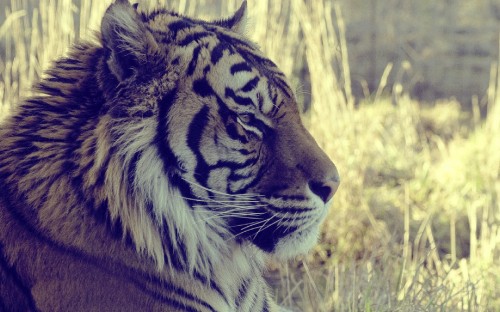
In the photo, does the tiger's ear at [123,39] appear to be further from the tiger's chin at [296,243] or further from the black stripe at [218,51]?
the tiger's chin at [296,243]

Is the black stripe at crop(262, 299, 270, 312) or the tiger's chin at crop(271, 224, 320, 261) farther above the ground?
the tiger's chin at crop(271, 224, 320, 261)

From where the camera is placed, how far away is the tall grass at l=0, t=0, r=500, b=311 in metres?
3.28

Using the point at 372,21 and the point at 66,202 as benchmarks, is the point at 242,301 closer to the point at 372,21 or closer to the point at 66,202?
the point at 66,202

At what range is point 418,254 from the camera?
3904 millimetres

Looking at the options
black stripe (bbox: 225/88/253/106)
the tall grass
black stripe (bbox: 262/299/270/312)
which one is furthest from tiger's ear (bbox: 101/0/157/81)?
the tall grass

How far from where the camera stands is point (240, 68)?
222cm

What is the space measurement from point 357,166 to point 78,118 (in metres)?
2.51

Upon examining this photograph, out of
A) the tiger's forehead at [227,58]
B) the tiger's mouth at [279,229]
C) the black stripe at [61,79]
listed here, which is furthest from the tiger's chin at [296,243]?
the black stripe at [61,79]

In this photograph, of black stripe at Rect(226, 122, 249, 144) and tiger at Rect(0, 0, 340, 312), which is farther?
black stripe at Rect(226, 122, 249, 144)

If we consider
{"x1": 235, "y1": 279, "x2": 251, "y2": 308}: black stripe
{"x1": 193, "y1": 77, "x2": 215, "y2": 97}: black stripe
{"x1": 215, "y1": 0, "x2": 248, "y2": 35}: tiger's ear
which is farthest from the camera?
{"x1": 215, "y1": 0, "x2": 248, "y2": 35}: tiger's ear

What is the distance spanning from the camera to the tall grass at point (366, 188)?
3.28 meters

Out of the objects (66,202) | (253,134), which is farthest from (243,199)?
(66,202)

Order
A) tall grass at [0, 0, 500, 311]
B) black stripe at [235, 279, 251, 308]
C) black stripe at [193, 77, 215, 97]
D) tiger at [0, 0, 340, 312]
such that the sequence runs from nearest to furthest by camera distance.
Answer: tiger at [0, 0, 340, 312] → black stripe at [193, 77, 215, 97] → black stripe at [235, 279, 251, 308] → tall grass at [0, 0, 500, 311]

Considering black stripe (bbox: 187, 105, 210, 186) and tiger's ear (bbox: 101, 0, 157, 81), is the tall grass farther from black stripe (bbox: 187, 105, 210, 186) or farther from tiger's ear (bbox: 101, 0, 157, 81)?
tiger's ear (bbox: 101, 0, 157, 81)
